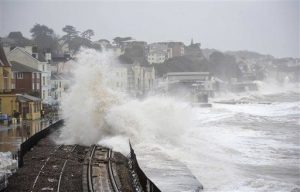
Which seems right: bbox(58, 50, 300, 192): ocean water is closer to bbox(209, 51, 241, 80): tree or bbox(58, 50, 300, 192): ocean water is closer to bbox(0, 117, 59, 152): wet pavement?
bbox(0, 117, 59, 152): wet pavement

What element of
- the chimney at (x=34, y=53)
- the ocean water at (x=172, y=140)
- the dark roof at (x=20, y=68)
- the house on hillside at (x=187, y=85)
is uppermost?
the chimney at (x=34, y=53)

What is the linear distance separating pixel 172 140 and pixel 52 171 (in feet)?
42.0

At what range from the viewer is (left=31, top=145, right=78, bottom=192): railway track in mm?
16578

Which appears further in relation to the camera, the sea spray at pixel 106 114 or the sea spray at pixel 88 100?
the sea spray at pixel 88 100

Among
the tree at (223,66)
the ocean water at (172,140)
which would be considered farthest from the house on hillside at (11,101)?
the tree at (223,66)

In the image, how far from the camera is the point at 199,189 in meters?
16.3

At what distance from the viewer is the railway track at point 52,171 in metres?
16.6

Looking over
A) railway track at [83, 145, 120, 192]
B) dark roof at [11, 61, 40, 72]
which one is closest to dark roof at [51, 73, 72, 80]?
dark roof at [11, 61, 40, 72]

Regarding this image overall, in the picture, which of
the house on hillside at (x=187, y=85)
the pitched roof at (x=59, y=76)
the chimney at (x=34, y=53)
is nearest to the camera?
the chimney at (x=34, y=53)

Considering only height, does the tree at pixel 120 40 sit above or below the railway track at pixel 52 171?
above

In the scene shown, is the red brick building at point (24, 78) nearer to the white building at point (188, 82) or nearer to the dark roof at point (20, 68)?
the dark roof at point (20, 68)

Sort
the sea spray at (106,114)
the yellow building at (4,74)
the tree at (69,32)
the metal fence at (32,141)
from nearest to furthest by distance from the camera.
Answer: the metal fence at (32,141) → the sea spray at (106,114) → the yellow building at (4,74) → the tree at (69,32)

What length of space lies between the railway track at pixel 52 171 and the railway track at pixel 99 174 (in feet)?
3.01

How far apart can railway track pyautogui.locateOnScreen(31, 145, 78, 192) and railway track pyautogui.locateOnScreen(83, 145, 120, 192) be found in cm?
92
